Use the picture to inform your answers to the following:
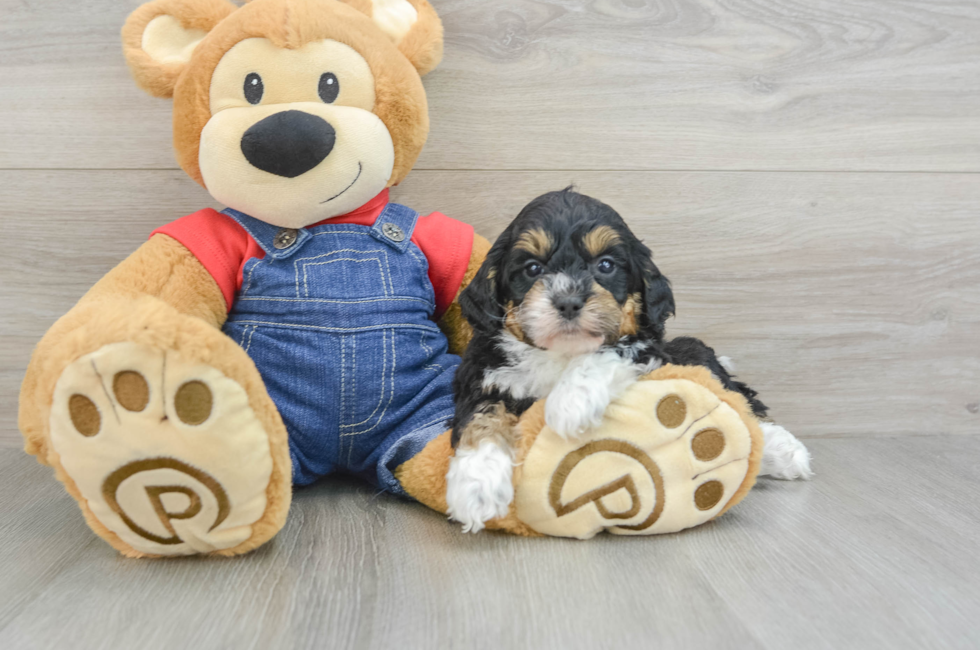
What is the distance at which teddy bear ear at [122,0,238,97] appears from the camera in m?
1.56

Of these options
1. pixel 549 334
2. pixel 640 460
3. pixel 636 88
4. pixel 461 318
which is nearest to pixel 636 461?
pixel 640 460

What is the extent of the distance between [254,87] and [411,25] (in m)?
0.41

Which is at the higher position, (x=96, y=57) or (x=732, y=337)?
(x=96, y=57)

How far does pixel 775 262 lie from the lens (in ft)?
6.79

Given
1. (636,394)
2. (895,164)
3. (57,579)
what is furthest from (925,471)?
(57,579)

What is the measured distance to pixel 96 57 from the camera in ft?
6.13

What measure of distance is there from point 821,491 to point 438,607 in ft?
3.50

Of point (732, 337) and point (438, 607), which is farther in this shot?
point (732, 337)

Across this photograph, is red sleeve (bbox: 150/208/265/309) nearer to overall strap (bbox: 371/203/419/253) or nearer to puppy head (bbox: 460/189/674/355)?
overall strap (bbox: 371/203/419/253)

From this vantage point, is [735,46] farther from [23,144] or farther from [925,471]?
[23,144]

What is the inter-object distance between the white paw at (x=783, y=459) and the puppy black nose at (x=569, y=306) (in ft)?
2.57

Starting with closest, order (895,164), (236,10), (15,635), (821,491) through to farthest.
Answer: (15,635) → (236,10) → (821,491) → (895,164)

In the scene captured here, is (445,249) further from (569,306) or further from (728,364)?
(728,364)

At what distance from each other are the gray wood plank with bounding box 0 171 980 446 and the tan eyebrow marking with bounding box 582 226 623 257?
0.66 m
